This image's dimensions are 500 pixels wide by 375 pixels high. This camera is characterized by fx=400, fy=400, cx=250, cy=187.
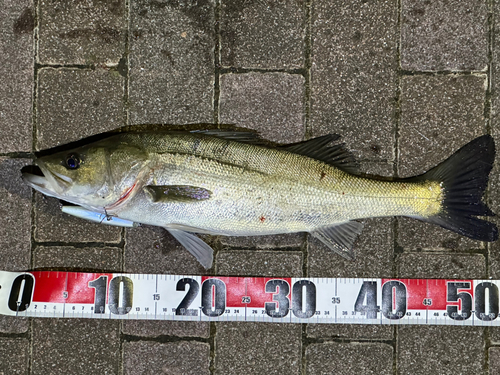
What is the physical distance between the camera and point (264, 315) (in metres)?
3.58

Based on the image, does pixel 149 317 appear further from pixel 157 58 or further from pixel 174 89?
pixel 157 58

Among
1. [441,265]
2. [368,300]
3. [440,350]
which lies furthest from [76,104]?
[440,350]

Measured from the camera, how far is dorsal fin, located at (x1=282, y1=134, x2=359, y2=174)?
3348mm

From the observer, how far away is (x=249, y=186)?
3141 millimetres

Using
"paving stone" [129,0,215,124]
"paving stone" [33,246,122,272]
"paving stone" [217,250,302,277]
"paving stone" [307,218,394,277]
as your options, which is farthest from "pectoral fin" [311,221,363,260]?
"paving stone" [33,246,122,272]

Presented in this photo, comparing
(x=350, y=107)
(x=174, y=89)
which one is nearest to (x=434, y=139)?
(x=350, y=107)

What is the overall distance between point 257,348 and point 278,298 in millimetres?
502

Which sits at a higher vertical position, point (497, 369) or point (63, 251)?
point (63, 251)

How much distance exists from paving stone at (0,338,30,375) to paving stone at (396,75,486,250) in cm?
376

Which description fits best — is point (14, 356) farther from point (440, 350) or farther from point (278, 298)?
point (440, 350)

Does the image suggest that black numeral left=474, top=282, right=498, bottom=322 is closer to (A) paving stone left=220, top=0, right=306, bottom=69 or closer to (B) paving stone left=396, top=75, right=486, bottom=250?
(B) paving stone left=396, top=75, right=486, bottom=250

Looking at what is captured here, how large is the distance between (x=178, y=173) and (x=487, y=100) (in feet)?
9.20

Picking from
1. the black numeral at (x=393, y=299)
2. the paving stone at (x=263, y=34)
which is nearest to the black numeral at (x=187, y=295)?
the black numeral at (x=393, y=299)

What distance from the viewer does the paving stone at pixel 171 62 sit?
3594mm
